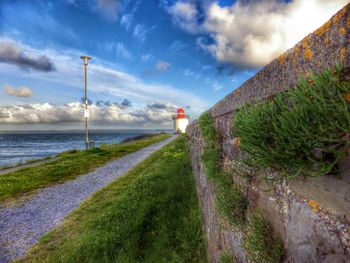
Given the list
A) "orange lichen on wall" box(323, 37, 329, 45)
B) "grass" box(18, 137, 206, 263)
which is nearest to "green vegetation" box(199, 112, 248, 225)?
"orange lichen on wall" box(323, 37, 329, 45)

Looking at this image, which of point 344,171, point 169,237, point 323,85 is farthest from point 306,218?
point 169,237

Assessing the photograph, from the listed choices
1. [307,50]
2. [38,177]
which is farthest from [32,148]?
[307,50]

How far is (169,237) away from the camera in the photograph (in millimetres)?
4637

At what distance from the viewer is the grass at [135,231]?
4.22 meters

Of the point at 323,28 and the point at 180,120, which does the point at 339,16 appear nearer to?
the point at 323,28

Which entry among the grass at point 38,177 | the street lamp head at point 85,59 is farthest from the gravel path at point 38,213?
the street lamp head at point 85,59

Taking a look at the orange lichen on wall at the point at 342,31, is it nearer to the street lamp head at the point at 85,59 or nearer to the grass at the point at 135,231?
the grass at the point at 135,231

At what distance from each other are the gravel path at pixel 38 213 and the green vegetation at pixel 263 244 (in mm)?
4847

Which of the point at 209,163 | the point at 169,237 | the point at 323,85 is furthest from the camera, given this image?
the point at 169,237

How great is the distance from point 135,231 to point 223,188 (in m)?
2.86

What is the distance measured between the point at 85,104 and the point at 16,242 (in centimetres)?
1724

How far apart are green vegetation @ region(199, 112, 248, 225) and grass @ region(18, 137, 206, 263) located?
1843mm

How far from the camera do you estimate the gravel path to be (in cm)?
505

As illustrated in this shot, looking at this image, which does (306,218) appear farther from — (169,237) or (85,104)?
(85,104)
